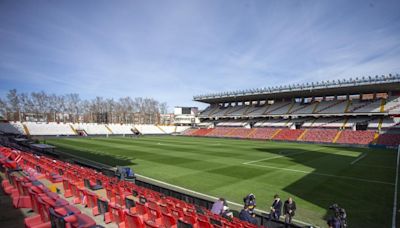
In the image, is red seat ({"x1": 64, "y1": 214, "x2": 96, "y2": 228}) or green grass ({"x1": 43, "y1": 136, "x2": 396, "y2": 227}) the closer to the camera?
red seat ({"x1": 64, "y1": 214, "x2": 96, "y2": 228})

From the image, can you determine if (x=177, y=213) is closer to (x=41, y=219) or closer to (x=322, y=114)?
(x=41, y=219)

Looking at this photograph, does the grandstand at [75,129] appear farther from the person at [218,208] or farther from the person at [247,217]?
the person at [247,217]

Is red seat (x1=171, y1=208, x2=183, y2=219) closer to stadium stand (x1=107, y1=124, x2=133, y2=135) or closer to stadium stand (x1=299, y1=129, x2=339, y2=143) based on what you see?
stadium stand (x1=299, y1=129, x2=339, y2=143)

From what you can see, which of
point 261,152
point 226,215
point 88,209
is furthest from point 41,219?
point 261,152

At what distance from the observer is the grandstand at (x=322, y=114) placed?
136 feet

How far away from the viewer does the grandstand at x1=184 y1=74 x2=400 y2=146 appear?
136ft

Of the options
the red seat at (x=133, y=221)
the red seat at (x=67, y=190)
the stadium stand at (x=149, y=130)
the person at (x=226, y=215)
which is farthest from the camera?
the stadium stand at (x=149, y=130)

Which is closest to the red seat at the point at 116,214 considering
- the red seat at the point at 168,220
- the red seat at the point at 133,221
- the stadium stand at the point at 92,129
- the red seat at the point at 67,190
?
the red seat at the point at 133,221

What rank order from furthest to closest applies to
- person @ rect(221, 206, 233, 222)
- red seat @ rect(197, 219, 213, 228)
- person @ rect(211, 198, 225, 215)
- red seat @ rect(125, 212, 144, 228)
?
person @ rect(211, 198, 225, 215), person @ rect(221, 206, 233, 222), red seat @ rect(197, 219, 213, 228), red seat @ rect(125, 212, 144, 228)

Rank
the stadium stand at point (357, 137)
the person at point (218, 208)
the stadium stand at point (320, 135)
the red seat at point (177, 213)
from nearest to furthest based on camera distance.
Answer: the red seat at point (177, 213)
the person at point (218, 208)
the stadium stand at point (357, 137)
the stadium stand at point (320, 135)

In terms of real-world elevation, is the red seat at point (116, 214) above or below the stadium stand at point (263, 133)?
above

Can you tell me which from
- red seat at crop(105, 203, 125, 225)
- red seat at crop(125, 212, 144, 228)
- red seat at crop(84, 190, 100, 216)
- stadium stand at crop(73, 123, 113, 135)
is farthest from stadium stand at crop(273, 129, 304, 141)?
stadium stand at crop(73, 123, 113, 135)

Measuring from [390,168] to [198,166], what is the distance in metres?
18.6

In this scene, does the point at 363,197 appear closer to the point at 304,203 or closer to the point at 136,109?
the point at 304,203
